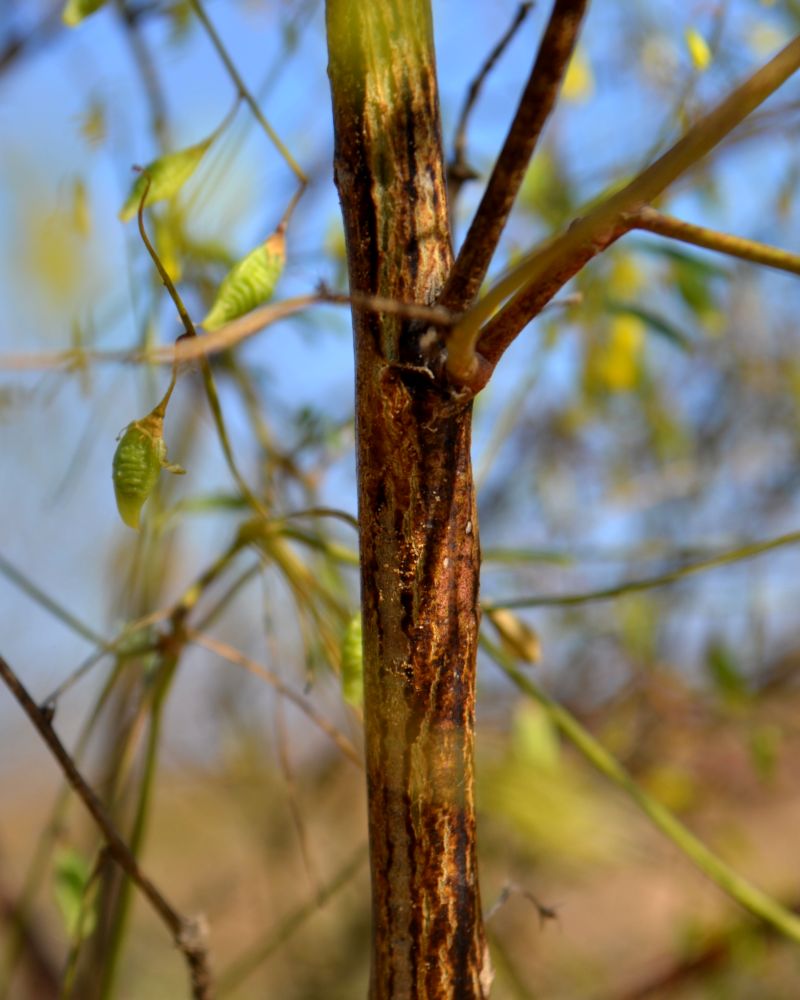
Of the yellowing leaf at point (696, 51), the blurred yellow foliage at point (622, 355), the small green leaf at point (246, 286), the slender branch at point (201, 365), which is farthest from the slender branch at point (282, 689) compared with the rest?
the blurred yellow foliage at point (622, 355)

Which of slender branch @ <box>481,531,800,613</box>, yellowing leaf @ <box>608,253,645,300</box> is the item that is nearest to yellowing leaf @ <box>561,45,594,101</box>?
yellowing leaf @ <box>608,253,645,300</box>

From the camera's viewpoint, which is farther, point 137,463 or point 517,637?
point 517,637

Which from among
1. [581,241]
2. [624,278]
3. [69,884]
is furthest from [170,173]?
[624,278]

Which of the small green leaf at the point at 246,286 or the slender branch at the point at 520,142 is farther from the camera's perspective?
the small green leaf at the point at 246,286

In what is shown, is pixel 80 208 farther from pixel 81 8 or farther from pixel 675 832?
pixel 675 832

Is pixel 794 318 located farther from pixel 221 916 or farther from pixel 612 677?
pixel 221 916

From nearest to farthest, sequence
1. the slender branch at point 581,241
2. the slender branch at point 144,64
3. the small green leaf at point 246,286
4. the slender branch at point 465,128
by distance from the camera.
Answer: the slender branch at point 581,241 → the small green leaf at point 246,286 → the slender branch at point 465,128 → the slender branch at point 144,64

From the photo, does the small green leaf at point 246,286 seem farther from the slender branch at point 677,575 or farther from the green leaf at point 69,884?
the green leaf at point 69,884
